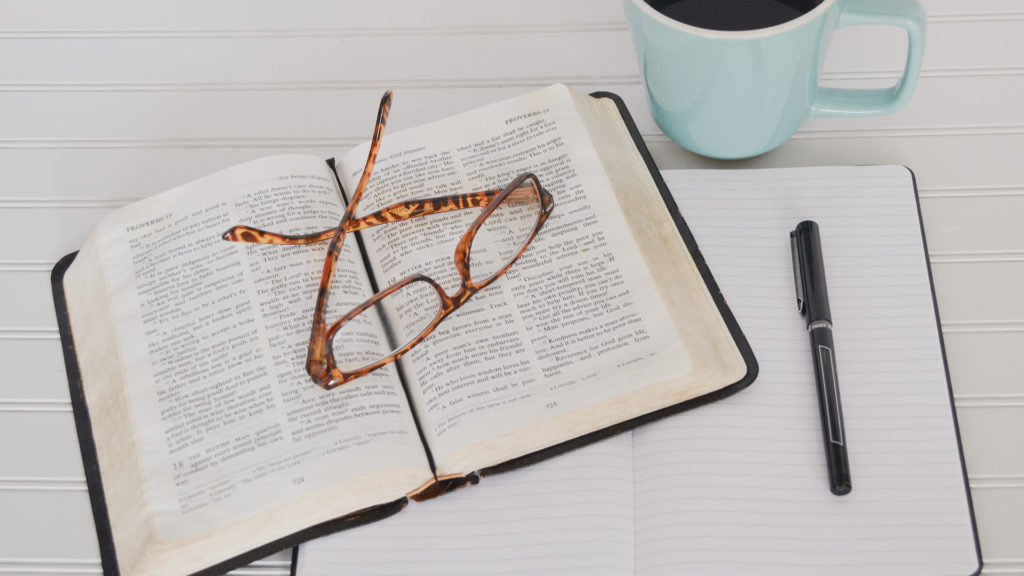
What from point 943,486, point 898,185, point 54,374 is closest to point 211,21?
point 54,374

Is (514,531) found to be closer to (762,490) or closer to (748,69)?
(762,490)

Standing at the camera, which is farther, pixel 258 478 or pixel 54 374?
pixel 54 374

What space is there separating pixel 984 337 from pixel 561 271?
316 mm

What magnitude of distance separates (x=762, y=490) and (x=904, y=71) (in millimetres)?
321

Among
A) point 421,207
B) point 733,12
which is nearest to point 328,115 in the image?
point 421,207

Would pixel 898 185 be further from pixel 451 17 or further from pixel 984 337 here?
pixel 451 17

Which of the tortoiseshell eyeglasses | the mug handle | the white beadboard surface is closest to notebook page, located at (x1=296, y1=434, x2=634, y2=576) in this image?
the tortoiseshell eyeglasses

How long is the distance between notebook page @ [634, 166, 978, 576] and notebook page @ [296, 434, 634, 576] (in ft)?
0.07

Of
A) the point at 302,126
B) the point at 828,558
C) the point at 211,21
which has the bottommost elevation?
the point at 828,558

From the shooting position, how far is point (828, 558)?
52 centimetres

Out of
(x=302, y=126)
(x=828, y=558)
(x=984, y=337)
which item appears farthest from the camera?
(x=302, y=126)

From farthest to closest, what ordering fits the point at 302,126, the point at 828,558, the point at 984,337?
→ the point at 302,126 < the point at 984,337 < the point at 828,558

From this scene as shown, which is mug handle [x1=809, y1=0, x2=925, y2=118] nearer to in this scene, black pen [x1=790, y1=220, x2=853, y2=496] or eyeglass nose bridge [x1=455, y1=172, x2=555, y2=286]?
black pen [x1=790, y1=220, x2=853, y2=496]

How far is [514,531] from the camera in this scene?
21.5 inches
